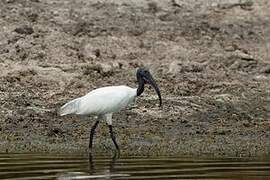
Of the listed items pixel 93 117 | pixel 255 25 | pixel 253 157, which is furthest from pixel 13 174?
pixel 255 25

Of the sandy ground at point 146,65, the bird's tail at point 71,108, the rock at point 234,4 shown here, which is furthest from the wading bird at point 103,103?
the rock at point 234,4

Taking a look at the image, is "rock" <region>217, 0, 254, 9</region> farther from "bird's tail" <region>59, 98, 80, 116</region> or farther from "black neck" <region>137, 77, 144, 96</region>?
"bird's tail" <region>59, 98, 80, 116</region>

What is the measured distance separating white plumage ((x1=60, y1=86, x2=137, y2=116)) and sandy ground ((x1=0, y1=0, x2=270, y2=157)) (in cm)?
46

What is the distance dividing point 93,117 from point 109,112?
1.64 meters

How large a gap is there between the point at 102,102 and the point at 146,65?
172 inches

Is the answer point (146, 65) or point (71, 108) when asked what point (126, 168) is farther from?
point (146, 65)

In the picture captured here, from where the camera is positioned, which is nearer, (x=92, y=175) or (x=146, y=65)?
(x=92, y=175)

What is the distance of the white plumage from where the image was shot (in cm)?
1405

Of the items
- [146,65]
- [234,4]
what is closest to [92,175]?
[146,65]

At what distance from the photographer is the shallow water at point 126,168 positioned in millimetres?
11094

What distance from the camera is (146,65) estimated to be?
18.3m

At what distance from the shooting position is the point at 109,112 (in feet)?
46.6

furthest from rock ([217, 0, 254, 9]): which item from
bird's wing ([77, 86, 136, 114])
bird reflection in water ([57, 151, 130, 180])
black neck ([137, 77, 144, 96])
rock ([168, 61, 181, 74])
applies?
bird reflection in water ([57, 151, 130, 180])

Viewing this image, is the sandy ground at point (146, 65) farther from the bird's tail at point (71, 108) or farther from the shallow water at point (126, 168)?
the shallow water at point (126, 168)
